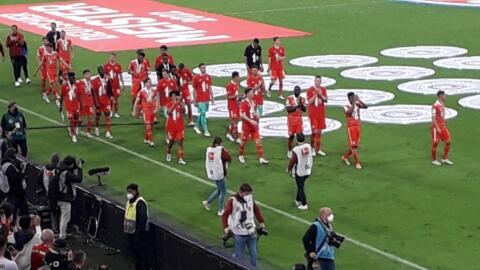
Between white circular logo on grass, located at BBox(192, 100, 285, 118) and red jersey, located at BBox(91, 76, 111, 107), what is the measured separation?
10.5 ft

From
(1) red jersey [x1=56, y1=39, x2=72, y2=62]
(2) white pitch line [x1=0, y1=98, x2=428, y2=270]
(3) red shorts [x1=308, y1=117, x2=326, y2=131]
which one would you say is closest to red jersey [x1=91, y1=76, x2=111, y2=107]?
(2) white pitch line [x1=0, y1=98, x2=428, y2=270]

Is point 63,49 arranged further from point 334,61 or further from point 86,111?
point 334,61

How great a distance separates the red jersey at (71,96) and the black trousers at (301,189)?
8332 mm

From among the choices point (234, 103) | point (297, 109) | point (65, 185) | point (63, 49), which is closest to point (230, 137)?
point (234, 103)

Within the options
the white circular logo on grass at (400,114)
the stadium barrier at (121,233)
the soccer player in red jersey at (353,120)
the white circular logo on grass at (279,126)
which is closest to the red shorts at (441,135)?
the soccer player in red jersey at (353,120)

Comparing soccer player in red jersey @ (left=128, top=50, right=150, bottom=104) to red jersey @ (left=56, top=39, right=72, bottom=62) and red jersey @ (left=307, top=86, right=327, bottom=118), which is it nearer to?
red jersey @ (left=56, top=39, right=72, bottom=62)

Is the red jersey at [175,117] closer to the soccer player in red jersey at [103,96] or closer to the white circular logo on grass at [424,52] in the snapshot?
the soccer player in red jersey at [103,96]

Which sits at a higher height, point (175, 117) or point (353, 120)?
point (353, 120)

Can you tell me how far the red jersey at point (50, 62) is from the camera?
33656 mm

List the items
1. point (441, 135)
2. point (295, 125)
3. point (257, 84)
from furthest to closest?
point (257, 84), point (295, 125), point (441, 135)

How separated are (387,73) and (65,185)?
17.8 metres

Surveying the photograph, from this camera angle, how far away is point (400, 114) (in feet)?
102

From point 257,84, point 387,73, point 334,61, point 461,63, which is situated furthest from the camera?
point 334,61

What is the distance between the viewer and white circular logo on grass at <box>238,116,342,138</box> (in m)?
29.2
